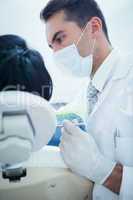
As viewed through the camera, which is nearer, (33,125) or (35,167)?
(33,125)

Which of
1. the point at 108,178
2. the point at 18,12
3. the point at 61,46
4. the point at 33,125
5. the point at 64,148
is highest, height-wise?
the point at 18,12

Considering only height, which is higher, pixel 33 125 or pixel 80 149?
pixel 33 125

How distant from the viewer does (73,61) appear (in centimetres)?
119

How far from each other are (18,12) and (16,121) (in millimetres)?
445

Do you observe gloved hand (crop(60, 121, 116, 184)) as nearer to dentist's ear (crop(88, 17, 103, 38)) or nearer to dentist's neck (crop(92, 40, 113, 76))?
dentist's neck (crop(92, 40, 113, 76))

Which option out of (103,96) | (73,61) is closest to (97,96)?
(103,96)

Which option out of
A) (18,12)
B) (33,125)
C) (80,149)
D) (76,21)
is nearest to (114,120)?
(80,149)

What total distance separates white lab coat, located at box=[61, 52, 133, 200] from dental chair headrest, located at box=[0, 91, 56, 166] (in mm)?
195

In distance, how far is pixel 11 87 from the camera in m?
1.15

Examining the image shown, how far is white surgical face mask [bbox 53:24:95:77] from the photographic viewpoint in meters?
1.17

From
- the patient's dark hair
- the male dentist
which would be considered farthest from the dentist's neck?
the patient's dark hair

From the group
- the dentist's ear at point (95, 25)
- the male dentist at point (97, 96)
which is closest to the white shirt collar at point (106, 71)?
the male dentist at point (97, 96)

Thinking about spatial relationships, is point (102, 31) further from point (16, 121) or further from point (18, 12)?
point (16, 121)

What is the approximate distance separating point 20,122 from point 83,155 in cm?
29
